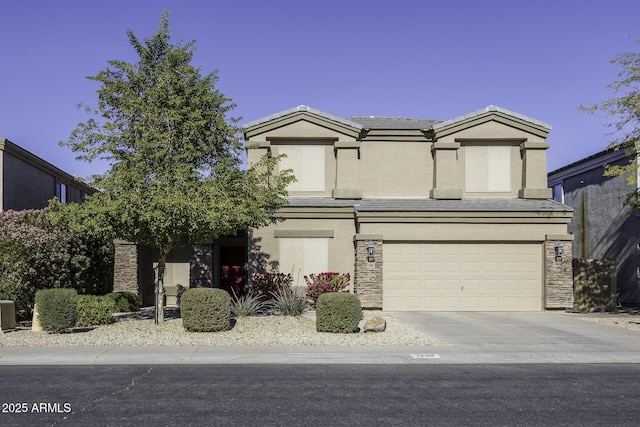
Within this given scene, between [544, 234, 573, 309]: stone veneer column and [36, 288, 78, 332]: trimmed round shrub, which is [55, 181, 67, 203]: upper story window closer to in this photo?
[36, 288, 78, 332]: trimmed round shrub

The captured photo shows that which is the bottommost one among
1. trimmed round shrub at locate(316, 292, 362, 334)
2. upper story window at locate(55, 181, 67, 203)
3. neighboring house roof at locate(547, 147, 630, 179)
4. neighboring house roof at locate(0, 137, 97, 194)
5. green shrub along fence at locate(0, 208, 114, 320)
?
trimmed round shrub at locate(316, 292, 362, 334)

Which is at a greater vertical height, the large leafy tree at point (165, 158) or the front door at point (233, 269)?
the large leafy tree at point (165, 158)

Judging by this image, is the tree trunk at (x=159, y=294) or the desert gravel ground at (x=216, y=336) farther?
the tree trunk at (x=159, y=294)

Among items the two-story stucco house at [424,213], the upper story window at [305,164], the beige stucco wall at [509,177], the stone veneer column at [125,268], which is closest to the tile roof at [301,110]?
the two-story stucco house at [424,213]

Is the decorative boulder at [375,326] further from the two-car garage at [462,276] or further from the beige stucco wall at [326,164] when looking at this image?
the beige stucco wall at [326,164]

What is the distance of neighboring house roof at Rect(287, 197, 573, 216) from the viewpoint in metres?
22.1

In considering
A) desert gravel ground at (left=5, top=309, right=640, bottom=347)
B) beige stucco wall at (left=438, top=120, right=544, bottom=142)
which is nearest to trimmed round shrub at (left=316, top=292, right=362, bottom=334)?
desert gravel ground at (left=5, top=309, right=640, bottom=347)

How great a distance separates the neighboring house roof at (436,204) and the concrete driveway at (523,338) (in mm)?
4102

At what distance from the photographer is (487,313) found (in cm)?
2156

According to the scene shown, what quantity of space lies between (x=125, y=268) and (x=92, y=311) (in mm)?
6982

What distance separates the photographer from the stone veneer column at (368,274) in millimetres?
21438

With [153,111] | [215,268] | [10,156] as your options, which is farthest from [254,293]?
[10,156]

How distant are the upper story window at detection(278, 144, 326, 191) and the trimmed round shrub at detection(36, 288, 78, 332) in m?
10.9

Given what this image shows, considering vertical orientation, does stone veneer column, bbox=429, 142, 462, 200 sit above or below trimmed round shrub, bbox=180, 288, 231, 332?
above
